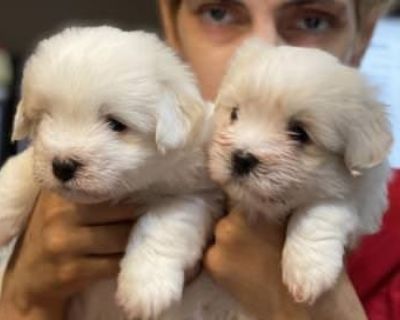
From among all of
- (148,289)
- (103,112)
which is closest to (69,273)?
(148,289)

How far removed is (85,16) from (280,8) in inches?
30.8

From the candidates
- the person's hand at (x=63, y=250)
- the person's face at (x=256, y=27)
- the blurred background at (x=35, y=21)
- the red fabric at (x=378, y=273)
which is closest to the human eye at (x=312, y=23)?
the person's face at (x=256, y=27)

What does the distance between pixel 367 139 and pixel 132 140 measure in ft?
0.82

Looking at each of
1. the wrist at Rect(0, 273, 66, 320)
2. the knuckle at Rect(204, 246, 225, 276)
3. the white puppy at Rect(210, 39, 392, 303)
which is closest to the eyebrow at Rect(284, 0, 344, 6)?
the white puppy at Rect(210, 39, 392, 303)

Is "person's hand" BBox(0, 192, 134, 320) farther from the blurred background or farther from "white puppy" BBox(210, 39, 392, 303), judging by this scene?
the blurred background

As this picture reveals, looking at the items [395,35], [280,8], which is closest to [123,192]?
[280,8]

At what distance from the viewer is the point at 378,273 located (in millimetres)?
1363

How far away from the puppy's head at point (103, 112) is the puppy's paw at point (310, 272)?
18 cm

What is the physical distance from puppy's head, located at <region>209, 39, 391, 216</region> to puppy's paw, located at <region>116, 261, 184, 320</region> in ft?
0.39

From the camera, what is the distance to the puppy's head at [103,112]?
958mm

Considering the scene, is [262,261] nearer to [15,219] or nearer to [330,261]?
[330,261]

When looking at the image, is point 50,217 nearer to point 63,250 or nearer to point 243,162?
point 63,250

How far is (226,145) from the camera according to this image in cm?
99

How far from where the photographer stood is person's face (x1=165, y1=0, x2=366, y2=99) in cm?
131
